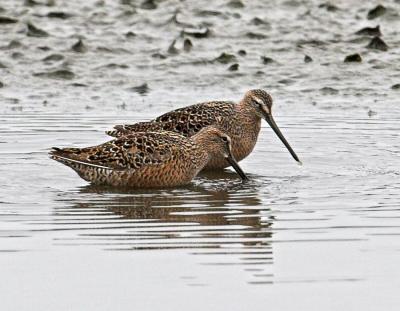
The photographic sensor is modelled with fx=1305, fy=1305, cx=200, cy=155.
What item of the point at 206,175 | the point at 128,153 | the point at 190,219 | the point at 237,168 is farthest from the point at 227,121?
the point at 190,219

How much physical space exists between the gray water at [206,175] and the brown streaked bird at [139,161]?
139 millimetres

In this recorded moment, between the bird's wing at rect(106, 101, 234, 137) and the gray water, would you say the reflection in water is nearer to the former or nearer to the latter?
the gray water

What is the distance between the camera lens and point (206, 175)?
10.3m

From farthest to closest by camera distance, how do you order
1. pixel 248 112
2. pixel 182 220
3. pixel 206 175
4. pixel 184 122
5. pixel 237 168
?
pixel 248 112, pixel 184 122, pixel 206 175, pixel 237 168, pixel 182 220

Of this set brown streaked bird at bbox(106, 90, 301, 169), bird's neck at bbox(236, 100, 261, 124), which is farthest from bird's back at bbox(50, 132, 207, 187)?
bird's neck at bbox(236, 100, 261, 124)

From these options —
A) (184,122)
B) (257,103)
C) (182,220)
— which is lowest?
(182,220)

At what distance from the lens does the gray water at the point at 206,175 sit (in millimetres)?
6375

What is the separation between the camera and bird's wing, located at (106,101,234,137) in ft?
34.7

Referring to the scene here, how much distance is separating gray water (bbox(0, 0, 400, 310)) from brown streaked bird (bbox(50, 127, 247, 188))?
0.46ft

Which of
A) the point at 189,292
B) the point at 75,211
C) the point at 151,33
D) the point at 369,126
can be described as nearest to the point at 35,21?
the point at 151,33

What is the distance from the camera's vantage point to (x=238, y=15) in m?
16.8

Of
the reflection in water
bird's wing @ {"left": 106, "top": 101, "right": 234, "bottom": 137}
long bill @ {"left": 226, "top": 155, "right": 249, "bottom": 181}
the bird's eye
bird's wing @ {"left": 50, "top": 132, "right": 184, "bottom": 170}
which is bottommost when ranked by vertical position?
the reflection in water

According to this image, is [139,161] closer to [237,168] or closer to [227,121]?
[237,168]

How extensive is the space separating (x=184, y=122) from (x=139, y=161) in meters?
1.19
